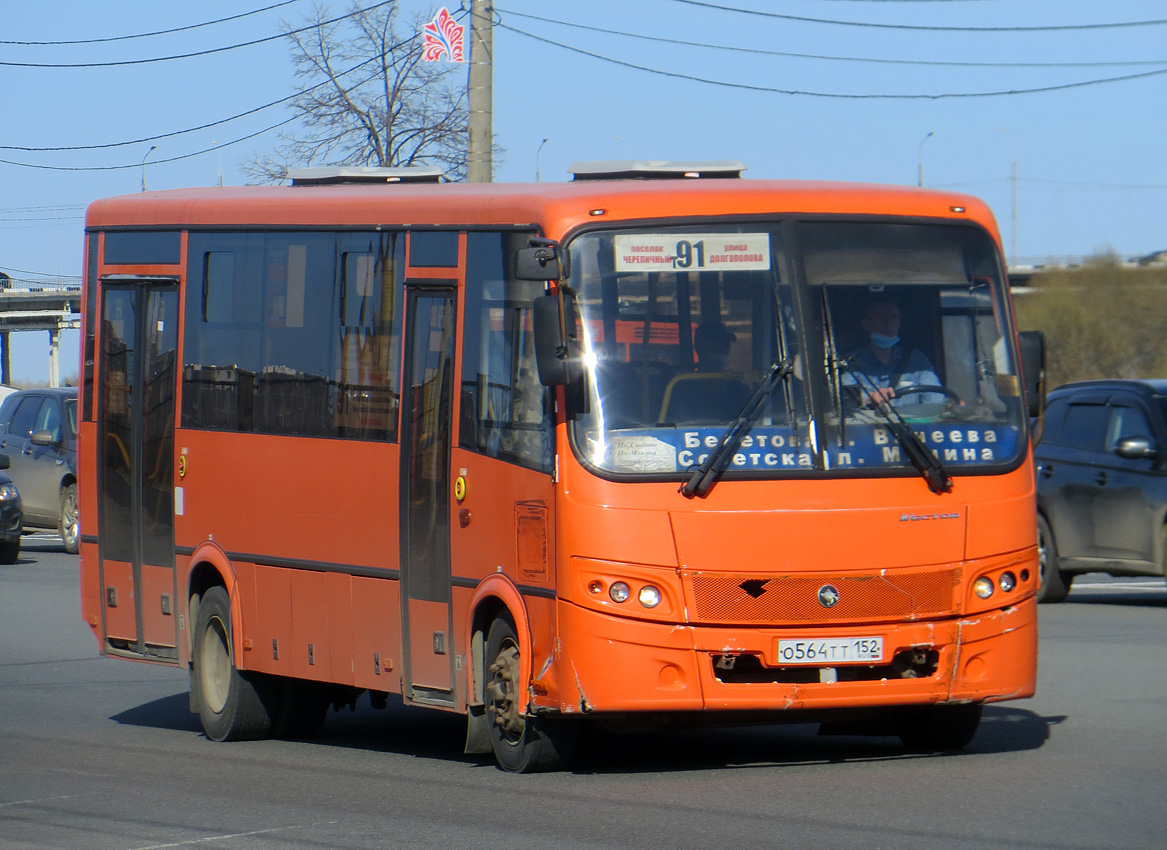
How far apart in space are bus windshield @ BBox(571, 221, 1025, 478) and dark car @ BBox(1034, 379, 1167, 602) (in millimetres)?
8110

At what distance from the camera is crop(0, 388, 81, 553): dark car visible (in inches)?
1053

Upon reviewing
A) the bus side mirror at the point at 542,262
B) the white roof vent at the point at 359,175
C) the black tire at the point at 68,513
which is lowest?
the black tire at the point at 68,513

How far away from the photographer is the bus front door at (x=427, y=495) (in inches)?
382

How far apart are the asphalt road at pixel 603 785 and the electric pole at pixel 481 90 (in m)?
10.8

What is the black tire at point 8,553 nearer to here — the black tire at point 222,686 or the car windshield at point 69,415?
the car windshield at point 69,415

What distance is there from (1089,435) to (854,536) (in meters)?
9.94

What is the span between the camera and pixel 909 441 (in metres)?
8.92

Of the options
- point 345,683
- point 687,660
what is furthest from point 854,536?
point 345,683

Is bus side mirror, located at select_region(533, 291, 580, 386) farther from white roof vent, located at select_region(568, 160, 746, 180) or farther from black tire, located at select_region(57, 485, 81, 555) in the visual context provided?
black tire, located at select_region(57, 485, 81, 555)

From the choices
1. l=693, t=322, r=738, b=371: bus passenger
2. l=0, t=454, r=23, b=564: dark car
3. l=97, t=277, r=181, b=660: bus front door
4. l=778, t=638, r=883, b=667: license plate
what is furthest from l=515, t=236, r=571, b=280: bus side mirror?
l=0, t=454, r=23, b=564: dark car

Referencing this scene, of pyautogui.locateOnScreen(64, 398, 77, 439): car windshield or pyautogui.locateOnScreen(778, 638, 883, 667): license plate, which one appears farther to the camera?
pyautogui.locateOnScreen(64, 398, 77, 439): car windshield

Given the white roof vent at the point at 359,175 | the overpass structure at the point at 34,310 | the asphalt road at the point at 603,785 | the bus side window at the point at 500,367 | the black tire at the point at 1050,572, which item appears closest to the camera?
the asphalt road at the point at 603,785

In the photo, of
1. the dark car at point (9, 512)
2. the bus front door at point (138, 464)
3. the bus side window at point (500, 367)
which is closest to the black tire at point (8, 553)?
the dark car at point (9, 512)

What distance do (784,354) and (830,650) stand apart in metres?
1.34
